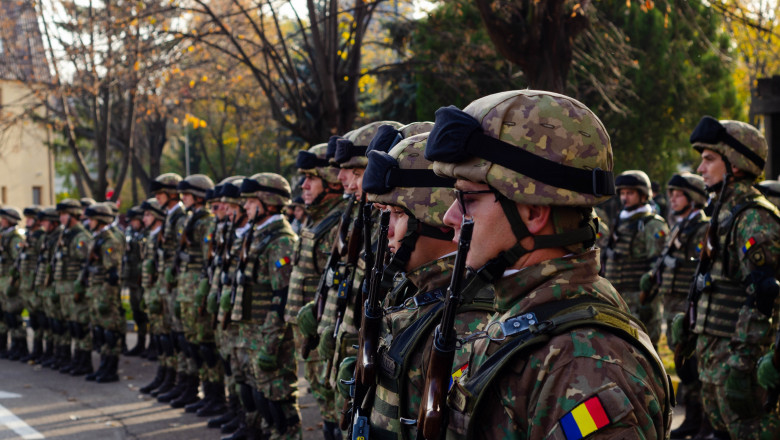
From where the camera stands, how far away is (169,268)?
1078 centimetres

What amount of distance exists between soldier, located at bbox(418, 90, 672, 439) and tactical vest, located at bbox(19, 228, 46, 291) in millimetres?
14035

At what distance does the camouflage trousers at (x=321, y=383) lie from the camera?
18.4 ft

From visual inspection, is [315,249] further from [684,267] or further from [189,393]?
[189,393]

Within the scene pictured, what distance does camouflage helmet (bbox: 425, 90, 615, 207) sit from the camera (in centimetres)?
207

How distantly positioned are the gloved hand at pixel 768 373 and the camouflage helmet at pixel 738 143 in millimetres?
1391

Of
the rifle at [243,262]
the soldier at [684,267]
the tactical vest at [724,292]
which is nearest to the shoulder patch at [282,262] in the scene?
the rifle at [243,262]

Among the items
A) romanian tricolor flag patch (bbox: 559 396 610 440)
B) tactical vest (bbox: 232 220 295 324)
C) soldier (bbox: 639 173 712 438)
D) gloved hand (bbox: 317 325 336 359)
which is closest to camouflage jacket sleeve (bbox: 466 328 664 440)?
romanian tricolor flag patch (bbox: 559 396 610 440)

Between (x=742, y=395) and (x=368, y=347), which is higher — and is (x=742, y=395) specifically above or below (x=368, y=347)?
below

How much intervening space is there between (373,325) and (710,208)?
11.9 feet

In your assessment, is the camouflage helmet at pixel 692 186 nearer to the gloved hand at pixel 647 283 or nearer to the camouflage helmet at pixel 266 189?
the gloved hand at pixel 647 283

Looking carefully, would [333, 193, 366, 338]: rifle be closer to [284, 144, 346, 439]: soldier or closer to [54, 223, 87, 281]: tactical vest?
[284, 144, 346, 439]: soldier

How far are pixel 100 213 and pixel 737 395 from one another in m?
9.99

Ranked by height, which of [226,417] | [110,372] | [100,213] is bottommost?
[110,372]

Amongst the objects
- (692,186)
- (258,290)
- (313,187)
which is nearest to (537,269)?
(313,187)
